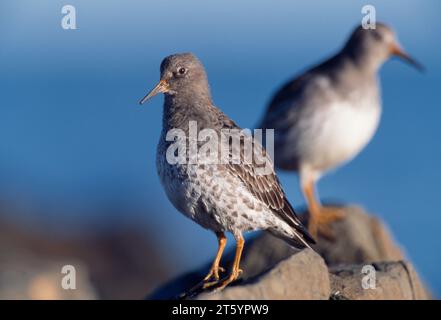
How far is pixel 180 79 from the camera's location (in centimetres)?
1207

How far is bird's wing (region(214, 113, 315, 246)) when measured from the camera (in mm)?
11344

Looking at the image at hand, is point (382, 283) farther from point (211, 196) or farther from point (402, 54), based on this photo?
point (402, 54)

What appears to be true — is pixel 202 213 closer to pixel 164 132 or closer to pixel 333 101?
pixel 164 132

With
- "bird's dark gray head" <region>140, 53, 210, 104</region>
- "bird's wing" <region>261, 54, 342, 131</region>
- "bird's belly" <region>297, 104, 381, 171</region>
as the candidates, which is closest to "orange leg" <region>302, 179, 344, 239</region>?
"bird's belly" <region>297, 104, 381, 171</region>

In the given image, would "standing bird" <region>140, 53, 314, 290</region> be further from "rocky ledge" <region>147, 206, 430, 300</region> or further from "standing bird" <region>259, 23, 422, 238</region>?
"standing bird" <region>259, 23, 422, 238</region>

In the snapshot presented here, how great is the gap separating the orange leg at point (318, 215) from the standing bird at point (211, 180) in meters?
4.61

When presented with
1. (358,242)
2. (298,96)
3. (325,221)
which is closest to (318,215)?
(325,221)

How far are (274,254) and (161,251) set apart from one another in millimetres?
10057

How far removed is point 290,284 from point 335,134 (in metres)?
7.65

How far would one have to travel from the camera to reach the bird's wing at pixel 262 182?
37.2 ft

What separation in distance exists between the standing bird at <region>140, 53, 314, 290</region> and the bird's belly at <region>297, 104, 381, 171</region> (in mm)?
5335

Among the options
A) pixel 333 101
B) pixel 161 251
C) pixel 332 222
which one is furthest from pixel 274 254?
pixel 161 251

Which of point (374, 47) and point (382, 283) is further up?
point (374, 47)

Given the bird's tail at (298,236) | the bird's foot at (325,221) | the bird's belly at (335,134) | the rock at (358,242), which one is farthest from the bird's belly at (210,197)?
the bird's belly at (335,134)
